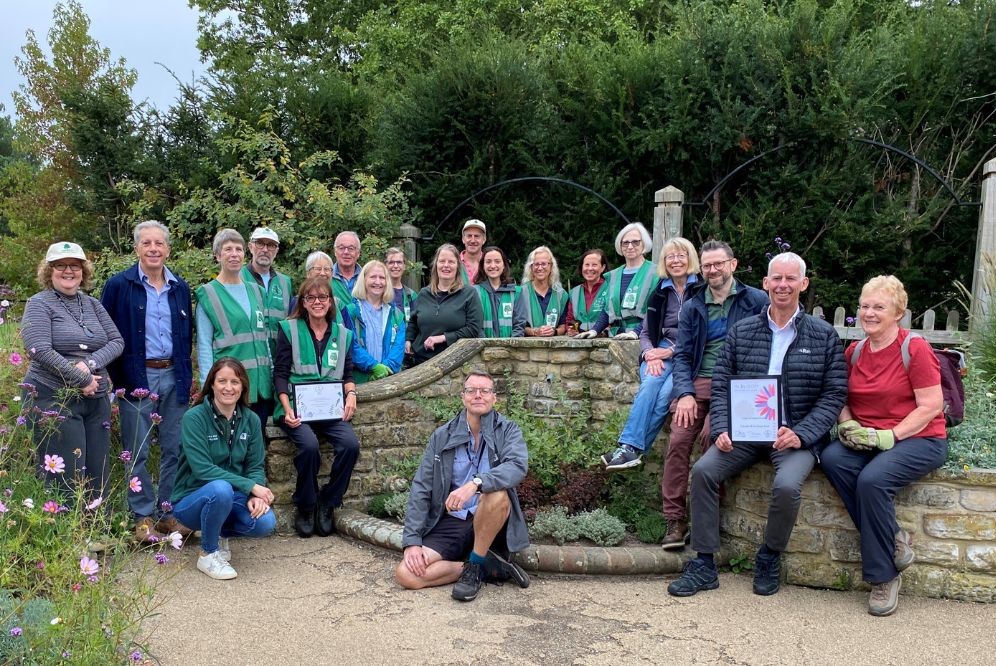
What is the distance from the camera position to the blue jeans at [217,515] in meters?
4.83

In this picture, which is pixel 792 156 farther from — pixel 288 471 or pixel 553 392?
pixel 288 471

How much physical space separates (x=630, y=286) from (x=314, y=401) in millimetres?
2558

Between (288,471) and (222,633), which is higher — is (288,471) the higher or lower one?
the higher one

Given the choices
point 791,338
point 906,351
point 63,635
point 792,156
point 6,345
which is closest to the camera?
point 63,635

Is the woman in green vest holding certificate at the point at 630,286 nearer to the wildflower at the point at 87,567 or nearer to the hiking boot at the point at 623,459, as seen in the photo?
the hiking boot at the point at 623,459

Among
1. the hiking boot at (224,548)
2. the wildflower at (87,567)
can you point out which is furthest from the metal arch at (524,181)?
the wildflower at (87,567)

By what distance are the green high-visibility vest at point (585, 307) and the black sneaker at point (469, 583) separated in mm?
2697

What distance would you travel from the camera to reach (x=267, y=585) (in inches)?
189

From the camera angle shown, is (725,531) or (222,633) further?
(725,531)

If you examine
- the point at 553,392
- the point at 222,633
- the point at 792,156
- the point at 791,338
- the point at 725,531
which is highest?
the point at 792,156

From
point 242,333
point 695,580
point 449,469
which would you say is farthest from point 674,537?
point 242,333

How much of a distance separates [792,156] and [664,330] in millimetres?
3521

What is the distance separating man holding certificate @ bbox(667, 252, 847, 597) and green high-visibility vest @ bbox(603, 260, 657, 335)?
5.10ft

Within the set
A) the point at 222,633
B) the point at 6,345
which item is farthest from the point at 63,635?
the point at 6,345
